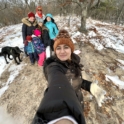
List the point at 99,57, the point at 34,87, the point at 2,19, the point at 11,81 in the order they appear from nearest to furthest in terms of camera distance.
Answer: the point at 34,87 → the point at 11,81 → the point at 99,57 → the point at 2,19

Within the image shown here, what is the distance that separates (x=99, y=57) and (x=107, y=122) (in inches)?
112

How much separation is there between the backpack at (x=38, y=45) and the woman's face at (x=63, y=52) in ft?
8.85

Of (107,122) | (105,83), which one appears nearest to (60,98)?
(107,122)

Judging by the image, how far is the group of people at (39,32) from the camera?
13.0 feet

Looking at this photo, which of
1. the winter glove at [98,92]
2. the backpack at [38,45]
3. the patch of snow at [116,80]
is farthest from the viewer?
the backpack at [38,45]

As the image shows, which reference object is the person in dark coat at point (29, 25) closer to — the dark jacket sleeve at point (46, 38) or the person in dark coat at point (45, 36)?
the person in dark coat at point (45, 36)

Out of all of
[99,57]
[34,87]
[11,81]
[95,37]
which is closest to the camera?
[34,87]

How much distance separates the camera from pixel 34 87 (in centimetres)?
379

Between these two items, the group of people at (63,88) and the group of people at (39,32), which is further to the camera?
the group of people at (39,32)

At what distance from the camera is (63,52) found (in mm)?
1483

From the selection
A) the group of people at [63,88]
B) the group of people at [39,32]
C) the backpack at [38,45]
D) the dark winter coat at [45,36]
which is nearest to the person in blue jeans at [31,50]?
the group of people at [39,32]

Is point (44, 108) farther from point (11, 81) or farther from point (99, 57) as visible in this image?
point (99, 57)

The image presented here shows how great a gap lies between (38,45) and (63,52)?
2848 mm

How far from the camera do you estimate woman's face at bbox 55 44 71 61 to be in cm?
147
